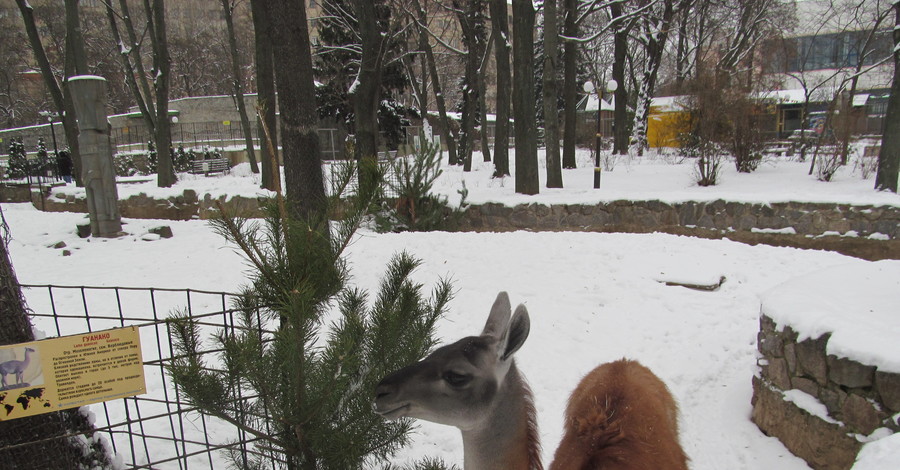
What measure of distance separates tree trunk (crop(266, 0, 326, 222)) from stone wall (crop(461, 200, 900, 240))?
20.3ft

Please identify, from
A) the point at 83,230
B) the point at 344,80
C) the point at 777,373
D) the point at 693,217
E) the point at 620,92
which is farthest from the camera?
the point at 344,80

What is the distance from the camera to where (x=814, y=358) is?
3.72 meters

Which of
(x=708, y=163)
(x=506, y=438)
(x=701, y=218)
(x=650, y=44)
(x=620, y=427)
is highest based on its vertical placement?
(x=650, y=44)

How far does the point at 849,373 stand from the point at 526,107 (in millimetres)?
10394

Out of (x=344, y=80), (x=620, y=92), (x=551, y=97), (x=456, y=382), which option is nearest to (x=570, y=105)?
(x=620, y=92)

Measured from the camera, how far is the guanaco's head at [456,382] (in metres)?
2.01

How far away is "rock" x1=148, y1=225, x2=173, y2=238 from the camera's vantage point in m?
10.2

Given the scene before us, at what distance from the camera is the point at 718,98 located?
557 inches

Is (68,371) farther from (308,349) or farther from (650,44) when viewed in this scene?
(650,44)

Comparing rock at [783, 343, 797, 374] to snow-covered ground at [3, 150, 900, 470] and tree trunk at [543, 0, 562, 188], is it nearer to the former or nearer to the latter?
snow-covered ground at [3, 150, 900, 470]

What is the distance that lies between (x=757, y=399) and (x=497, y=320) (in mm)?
3298

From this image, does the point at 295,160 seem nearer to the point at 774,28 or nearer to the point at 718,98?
the point at 718,98

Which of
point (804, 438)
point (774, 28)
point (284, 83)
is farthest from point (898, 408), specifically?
point (774, 28)

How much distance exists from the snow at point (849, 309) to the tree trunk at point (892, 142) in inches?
328
